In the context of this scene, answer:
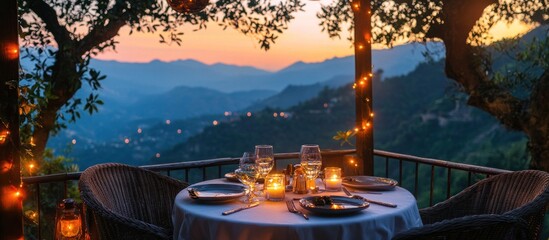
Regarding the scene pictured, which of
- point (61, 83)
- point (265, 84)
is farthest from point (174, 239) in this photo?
point (265, 84)

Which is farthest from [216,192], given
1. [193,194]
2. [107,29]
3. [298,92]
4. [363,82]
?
[298,92]

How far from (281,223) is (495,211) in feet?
4.54

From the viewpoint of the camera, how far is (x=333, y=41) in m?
5.99

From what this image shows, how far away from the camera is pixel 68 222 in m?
2.87

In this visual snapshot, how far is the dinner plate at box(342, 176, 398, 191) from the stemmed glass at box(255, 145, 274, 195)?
464 mm

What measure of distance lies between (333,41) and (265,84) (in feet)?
83.1

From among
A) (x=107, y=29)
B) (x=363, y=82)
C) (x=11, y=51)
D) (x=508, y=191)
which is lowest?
(x=508, y=191)

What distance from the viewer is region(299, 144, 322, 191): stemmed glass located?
269 cm

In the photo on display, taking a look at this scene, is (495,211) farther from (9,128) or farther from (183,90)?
(183,90)

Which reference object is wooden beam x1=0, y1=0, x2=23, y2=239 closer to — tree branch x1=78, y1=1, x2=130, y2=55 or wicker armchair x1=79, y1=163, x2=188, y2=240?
wicker armchair x1=79, y1=163, x2=188, y2=240

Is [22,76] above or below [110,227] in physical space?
above

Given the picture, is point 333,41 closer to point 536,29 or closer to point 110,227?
point 536,29

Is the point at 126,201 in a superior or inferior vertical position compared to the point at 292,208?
inferior

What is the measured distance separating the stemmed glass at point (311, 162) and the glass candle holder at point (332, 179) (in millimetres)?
58
